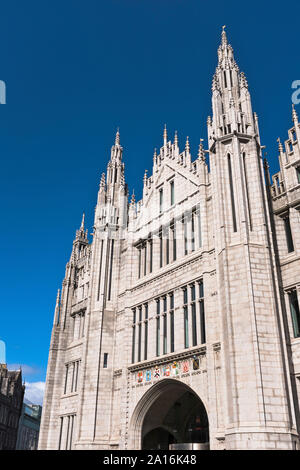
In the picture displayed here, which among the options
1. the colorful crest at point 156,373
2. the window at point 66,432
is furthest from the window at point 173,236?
the window at point 66,432

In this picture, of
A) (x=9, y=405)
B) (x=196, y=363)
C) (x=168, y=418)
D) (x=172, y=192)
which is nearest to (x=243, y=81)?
(x=172, y=192)

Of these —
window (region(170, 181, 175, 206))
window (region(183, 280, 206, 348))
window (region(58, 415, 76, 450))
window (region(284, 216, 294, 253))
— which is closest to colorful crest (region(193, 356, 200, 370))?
window (region(183, 280, 206, 348))

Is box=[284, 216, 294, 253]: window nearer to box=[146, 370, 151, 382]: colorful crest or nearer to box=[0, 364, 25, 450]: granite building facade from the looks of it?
box=[146, 370, 151, 382]: colorful crest

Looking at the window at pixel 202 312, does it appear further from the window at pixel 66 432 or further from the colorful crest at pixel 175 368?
the window at pixel 66 432

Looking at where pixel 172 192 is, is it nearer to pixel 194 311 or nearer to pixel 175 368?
pixel 194 311

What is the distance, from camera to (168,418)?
29.6m

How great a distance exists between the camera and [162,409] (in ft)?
94.7

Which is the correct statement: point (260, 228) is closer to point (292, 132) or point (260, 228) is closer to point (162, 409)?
point (292, 132)

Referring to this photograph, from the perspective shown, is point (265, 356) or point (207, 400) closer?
point (265, 356)

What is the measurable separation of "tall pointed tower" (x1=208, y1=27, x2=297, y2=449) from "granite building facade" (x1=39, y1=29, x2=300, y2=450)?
0.19 feet

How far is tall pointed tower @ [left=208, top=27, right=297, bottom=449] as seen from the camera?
19.4 m

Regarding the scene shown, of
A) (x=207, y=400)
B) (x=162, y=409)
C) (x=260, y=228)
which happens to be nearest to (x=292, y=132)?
(x=260, y=228)
